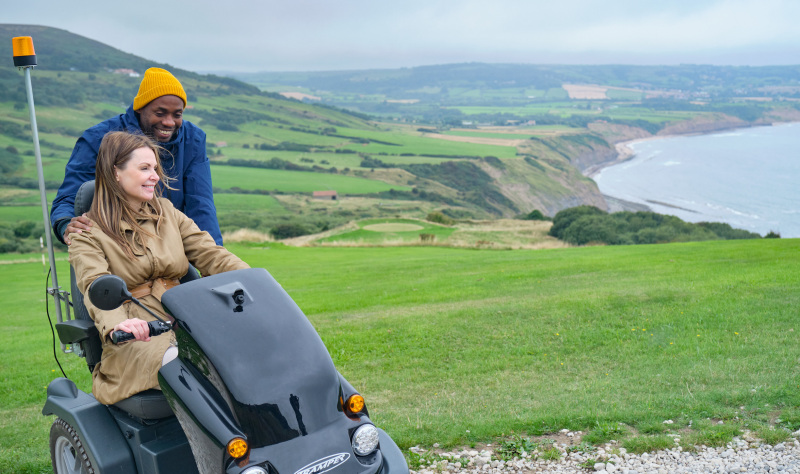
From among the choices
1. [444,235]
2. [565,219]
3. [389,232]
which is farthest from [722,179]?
[389,232]

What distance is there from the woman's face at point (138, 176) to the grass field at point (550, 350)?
300 cm

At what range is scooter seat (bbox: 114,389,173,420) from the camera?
3.04m

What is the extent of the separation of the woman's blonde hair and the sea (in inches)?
2088

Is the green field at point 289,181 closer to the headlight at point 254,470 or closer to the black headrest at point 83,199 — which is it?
the black headrest at point 83,199

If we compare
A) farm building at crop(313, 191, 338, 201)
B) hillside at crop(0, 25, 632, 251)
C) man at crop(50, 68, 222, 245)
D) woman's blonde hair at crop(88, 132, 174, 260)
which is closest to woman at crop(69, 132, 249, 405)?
woman's blonde hair at crop(88, 132, 174, 260)

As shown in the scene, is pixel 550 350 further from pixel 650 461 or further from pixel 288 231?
pixel 288 231

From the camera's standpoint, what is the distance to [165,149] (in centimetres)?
411

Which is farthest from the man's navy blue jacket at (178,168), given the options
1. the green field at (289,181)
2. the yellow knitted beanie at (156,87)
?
the green field at (289,181)

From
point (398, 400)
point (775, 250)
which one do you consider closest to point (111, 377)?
point (398, 400)

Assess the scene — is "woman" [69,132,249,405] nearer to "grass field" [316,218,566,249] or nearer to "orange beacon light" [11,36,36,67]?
"orange beacon light" [11,36,36,67]

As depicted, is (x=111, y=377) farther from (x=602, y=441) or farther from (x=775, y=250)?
(x=775, y=250)

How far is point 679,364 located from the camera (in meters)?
6.87

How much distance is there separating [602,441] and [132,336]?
12.5 ft

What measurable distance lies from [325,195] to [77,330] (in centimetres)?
7756
